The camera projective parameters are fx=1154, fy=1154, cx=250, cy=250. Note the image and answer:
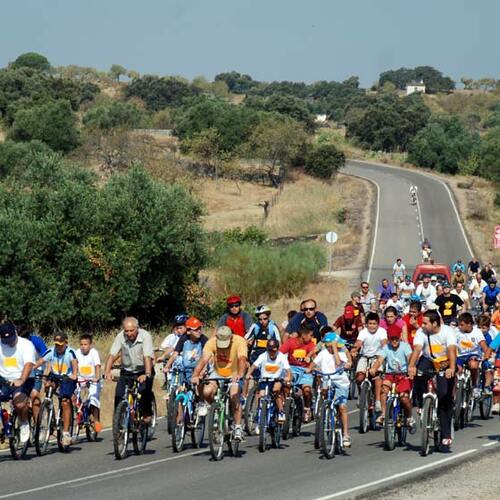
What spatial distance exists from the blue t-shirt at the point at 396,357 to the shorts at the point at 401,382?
0.48ft

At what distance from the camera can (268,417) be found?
16000 millimetres

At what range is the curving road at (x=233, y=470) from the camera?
12.7 meters

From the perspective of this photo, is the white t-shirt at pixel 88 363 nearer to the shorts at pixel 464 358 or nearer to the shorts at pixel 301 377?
the shorts at pixel 301 377

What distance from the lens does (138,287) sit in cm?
4003

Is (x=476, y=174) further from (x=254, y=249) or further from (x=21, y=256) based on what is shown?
(x=21, y=256)

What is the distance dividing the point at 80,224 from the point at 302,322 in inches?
871

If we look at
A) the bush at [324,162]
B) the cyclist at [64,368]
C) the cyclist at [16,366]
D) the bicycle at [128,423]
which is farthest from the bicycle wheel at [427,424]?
the bush at [324,162]

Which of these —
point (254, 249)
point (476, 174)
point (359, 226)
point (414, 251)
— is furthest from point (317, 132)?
point (254, 249)

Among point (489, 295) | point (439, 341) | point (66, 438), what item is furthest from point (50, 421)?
point (489, 295)

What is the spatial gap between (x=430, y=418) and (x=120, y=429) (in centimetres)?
398

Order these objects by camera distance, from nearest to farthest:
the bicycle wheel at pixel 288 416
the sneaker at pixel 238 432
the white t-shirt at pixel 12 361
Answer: the white t-shirt at pixel 12 361 → the sneaker at pixel 238 432 → the bicycle wheel at pixel 288 416

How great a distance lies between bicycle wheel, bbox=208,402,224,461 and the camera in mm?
14461

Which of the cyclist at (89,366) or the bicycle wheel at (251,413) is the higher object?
the cyclist at (89,366)

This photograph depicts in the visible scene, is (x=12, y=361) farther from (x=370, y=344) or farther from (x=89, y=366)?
(x=370, y=344)
